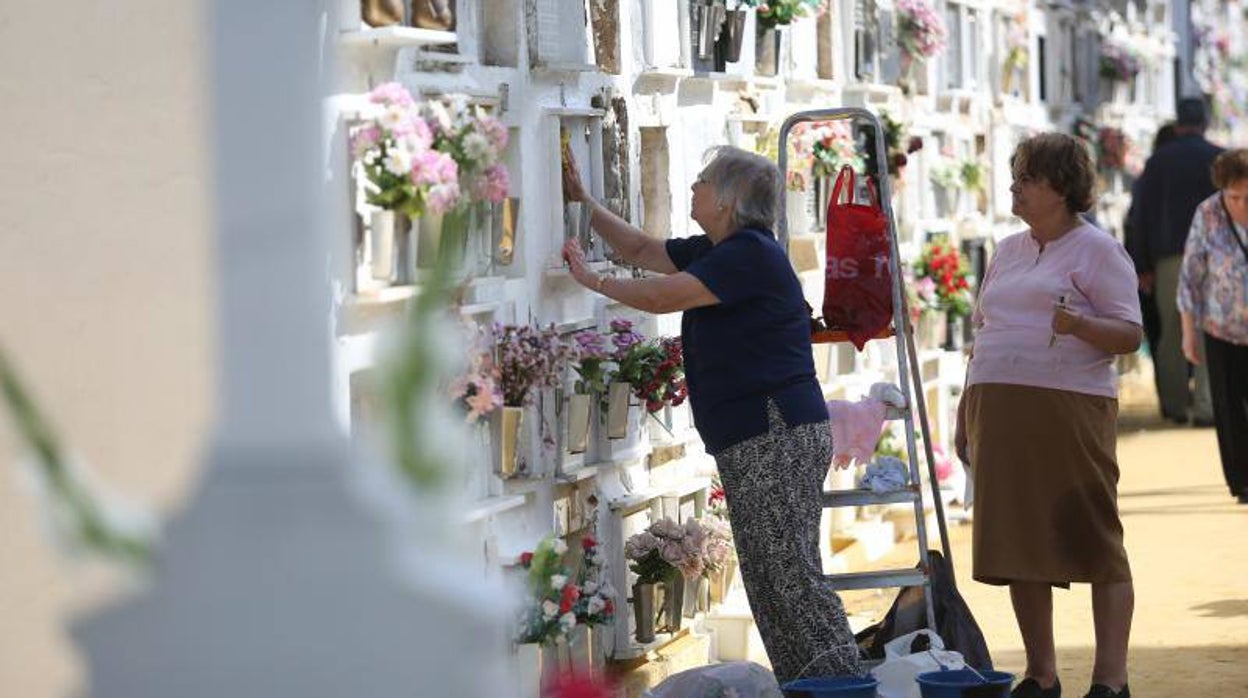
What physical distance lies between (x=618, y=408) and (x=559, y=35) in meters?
1.13

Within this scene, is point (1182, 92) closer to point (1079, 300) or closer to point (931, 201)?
point (931, 201)

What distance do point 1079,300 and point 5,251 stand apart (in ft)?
9.79

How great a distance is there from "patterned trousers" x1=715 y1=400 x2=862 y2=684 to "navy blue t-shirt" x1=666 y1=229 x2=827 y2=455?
0.16 ft

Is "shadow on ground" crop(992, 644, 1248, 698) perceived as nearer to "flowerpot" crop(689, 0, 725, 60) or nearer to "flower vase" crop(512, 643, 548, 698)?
"flower vase" crop(512, 643, 548, 698)

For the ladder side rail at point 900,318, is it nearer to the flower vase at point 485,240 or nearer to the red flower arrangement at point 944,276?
the flower vase at point 485,240

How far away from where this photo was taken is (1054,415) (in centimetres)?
659

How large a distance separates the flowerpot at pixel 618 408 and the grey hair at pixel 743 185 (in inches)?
50.2

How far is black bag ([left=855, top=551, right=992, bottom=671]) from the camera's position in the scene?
261 inches

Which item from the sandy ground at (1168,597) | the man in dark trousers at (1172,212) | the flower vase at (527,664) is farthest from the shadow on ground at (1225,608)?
the man in dark trousers at (1172,212)

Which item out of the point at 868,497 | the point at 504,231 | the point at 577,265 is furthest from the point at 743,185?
the point at 868,497

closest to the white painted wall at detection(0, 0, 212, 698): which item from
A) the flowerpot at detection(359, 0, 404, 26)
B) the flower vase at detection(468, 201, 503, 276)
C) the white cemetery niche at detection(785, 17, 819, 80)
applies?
the flowerpot at detection(359, 0, 404, 26)

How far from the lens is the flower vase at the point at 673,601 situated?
7414mm

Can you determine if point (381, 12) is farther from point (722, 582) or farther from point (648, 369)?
point (722, 582)

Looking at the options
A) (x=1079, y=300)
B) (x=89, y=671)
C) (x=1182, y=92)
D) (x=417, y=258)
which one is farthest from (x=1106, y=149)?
(x=89, y=671)
